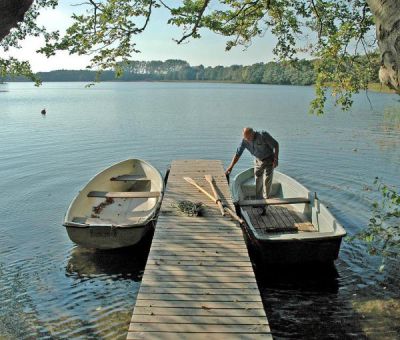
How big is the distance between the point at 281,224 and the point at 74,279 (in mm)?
5275

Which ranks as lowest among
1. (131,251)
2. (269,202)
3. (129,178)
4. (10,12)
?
(131,251)

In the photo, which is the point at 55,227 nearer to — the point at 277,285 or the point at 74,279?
the point at 74,279

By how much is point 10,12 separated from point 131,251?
343 inches

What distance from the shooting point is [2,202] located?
1511 centimetres

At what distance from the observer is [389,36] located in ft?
8.38

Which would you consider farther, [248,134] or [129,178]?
[129,178]

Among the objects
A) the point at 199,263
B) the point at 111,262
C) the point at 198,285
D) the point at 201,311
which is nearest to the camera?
the point at 201,311

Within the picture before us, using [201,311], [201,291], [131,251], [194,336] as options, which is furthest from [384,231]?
[131,251]

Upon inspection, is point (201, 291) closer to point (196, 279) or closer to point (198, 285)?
point (198, 285)

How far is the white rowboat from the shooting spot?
31.2 ft

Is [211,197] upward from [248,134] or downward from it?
downward

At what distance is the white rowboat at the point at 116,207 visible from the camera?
9.52 metres

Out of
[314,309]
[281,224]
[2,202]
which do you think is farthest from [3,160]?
[314,309]

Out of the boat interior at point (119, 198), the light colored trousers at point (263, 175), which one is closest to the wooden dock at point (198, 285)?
the boat interior at point (119, 198)
